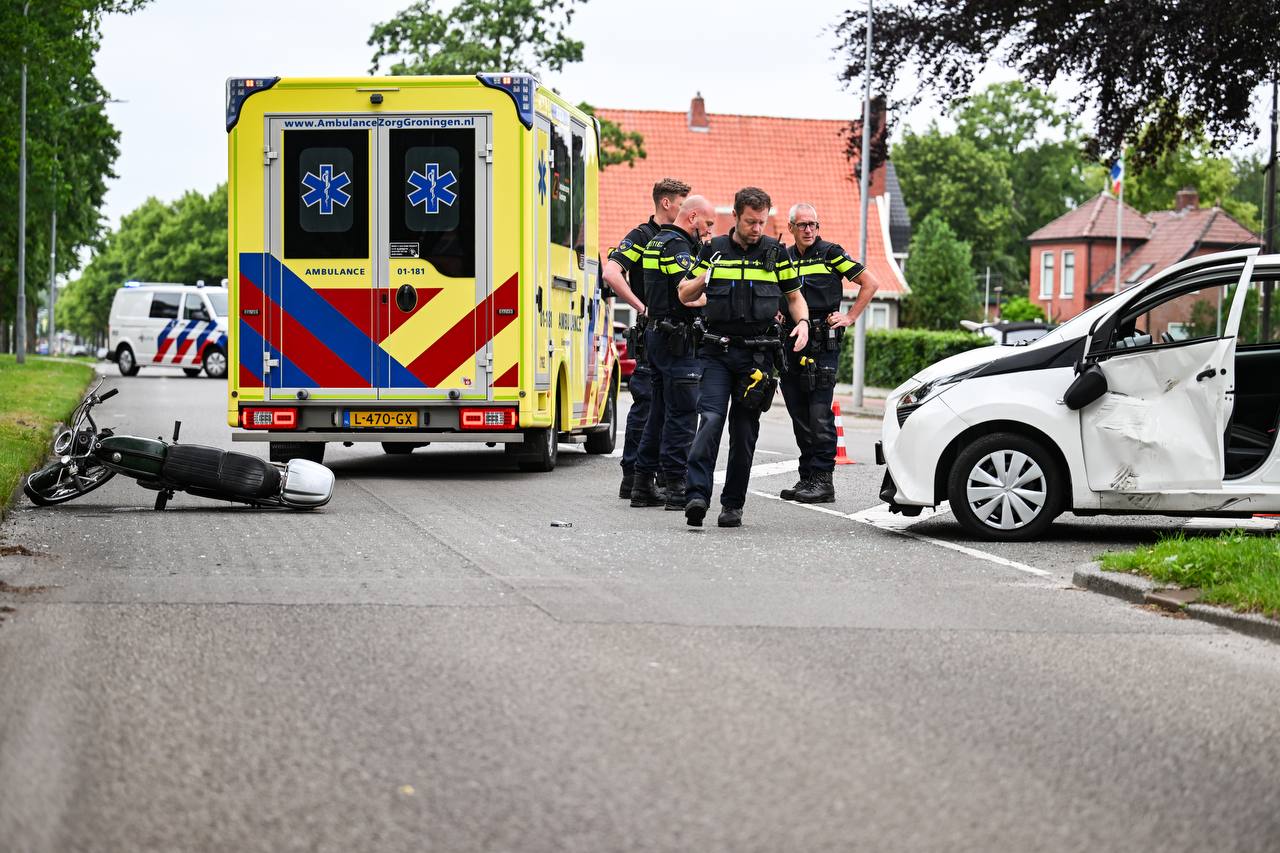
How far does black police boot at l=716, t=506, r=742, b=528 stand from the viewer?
449 inches

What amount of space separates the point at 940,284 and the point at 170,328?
29.2 meters

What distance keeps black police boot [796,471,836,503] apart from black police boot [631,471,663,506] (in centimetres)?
110

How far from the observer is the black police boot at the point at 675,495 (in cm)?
1252

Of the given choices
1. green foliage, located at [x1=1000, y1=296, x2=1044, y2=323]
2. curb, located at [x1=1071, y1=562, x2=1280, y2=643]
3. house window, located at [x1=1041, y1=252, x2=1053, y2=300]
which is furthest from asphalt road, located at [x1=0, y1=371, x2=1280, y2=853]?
house window, located at [x1=1041, y1=252, x2=1053, y2=300]

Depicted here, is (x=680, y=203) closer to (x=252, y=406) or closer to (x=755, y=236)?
(x=755, y=236)

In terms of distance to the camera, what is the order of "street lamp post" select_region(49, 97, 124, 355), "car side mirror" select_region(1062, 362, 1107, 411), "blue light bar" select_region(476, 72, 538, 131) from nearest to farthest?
"car side mirror" select_region(1062, 362, 1107, 411), "blue light bar" select_region(476, 72, 538, 131), "street lamp post" select_region(49, 97, 124, 355)

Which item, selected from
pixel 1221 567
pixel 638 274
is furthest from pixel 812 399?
pixel 1221 567

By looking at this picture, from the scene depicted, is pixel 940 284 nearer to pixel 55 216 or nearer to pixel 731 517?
pixel 55 216

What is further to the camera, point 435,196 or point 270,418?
point 270,418

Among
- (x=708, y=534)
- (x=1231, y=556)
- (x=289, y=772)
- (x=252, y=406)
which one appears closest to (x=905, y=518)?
(x=708, y=534)

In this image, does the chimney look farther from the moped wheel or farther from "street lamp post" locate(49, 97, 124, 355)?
the moped wheel

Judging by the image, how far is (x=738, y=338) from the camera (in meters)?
11.3

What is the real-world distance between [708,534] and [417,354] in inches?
167

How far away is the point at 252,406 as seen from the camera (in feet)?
48.0
